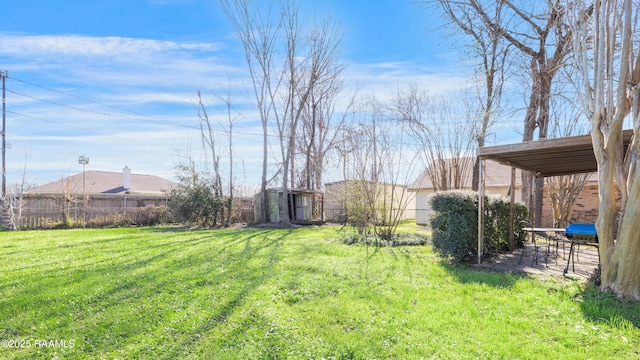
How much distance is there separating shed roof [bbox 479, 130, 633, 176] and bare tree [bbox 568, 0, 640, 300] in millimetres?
653

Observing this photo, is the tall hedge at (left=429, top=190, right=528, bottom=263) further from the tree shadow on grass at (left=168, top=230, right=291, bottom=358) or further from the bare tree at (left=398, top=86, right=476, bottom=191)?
the bare tree at (left=398, top=86, right=476, bottom=191)

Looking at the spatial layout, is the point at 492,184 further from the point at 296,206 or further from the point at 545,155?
the point at 545,155

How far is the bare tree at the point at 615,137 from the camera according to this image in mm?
3908

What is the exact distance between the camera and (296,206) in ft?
56.9

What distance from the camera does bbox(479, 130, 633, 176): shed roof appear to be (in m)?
5.01

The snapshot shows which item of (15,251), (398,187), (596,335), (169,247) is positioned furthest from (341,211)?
(596,335)

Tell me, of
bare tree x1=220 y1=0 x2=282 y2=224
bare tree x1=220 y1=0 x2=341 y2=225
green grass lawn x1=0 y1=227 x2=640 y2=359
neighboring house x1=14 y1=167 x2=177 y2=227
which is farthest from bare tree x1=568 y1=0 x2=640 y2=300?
neighboring house x1=14 y1=167 x2=177 y2=227

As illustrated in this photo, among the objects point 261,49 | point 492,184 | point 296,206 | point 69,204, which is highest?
point 261,49

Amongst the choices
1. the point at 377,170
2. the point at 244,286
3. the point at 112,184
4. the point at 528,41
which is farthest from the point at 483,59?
the point at 112,184

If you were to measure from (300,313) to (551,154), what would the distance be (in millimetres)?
5590

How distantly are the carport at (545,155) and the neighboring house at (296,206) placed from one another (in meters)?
10.6

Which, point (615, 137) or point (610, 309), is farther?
point (615, 137)

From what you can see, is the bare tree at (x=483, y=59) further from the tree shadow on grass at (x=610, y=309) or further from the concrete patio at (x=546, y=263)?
the tree shadow on grass at (x=610, y=309)

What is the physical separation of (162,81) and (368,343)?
15.2m
